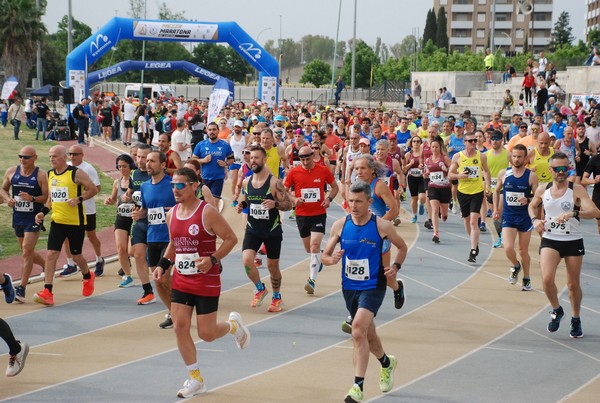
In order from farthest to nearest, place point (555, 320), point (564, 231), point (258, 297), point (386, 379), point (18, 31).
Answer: point (18, 31), point (258, 297), point (555, 320), point (564, 231), point (386, 379)

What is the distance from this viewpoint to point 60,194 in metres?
11.2

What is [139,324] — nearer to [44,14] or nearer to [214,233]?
[214,233]

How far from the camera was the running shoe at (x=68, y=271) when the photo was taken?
12.9m

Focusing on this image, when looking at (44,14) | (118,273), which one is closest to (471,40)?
(44,14)

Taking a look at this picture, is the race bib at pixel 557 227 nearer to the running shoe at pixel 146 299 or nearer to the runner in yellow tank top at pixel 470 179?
the runner in yellow tank top at pixel 470 179

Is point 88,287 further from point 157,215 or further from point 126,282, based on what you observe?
point 157,215

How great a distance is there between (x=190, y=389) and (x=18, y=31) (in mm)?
59791

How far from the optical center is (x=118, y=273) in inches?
511

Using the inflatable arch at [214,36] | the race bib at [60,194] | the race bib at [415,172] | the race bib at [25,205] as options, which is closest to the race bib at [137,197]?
the race bib at [60,194]

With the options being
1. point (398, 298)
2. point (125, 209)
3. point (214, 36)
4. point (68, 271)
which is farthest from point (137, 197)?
point (214, 36)

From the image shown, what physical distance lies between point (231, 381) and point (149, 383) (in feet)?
2.38

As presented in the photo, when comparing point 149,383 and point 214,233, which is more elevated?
point 214,233

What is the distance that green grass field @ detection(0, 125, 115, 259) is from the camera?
1559 centimetres

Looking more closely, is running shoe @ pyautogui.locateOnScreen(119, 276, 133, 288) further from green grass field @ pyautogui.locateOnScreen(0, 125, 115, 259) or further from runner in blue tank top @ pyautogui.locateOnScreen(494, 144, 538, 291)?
runner in blue tank top @ pyautogui.locateOnScreen(494, 144, 538, 291)
